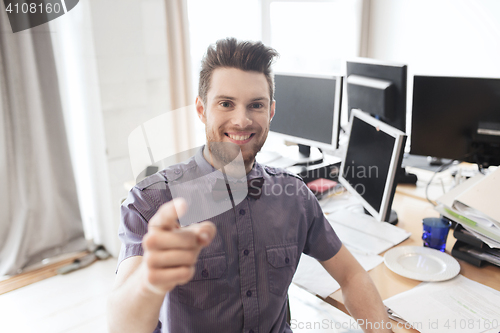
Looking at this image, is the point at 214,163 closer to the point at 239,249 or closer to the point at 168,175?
the point at 168,175

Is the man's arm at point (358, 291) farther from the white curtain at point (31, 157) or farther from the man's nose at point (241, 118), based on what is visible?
the white curtain at point (31, 157)

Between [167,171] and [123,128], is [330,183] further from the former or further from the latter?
[123,128]

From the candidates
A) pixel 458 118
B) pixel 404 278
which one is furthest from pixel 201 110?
pixel 458 118

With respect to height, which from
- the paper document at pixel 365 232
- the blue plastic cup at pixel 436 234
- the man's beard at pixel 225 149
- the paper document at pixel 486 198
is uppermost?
the man's beard at pixel 225 149

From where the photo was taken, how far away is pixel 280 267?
109cm

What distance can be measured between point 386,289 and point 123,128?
1856 mm

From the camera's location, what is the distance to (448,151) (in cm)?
173

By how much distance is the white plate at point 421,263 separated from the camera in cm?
117

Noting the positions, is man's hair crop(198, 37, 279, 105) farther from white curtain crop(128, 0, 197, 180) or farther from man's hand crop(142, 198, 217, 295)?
man's hand crop(142, 198, 217, 295)

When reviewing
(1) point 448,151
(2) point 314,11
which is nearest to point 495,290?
(1) point 448,151

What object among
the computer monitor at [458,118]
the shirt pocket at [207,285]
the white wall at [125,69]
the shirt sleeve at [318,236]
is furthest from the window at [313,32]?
the shirt pocket at [207,285]

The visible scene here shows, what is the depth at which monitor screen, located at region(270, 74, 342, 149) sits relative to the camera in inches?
74.9

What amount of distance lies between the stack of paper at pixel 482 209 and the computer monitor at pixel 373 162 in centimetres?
22

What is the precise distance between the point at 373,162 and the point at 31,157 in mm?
2009
